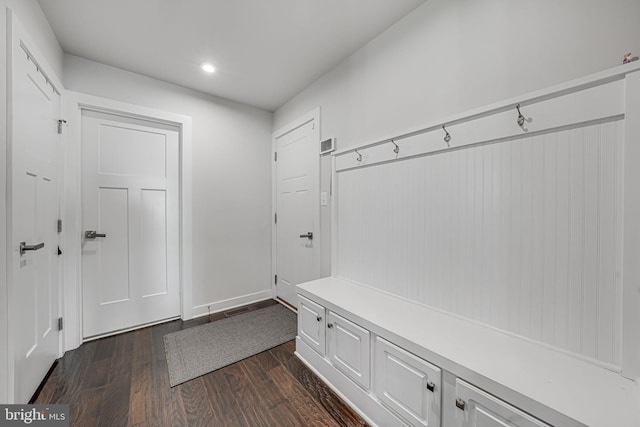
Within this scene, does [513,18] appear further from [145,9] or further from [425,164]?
[145,9]

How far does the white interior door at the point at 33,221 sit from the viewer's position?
129 cm

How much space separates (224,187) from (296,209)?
0.90 m

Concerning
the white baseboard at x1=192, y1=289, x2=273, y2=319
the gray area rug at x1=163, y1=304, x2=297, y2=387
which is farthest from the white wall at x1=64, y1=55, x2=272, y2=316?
the gray area rug at x1=163, y1=304, x2=297, y2=387

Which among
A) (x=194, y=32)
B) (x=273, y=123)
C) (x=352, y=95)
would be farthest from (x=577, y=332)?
(x=273, y=123)

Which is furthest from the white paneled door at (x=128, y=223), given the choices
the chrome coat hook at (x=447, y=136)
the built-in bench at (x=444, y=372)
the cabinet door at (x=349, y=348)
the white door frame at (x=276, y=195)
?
the chrome coat hook at (x=447, y=136)

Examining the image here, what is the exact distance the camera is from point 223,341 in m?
2.18

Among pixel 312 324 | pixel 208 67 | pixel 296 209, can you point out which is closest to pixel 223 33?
pixel 208 67

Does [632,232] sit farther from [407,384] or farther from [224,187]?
[224,187]

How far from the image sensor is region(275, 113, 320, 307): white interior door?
251cm

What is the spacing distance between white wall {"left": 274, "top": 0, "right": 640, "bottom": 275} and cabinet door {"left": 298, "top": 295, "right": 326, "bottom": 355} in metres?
1.35

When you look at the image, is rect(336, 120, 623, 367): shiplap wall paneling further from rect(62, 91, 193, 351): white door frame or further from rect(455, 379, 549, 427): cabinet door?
rect(62, 91, 193, 351): white door frame

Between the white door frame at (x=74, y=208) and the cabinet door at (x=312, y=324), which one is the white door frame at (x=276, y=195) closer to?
the cabinet door at (x=312, y=324)

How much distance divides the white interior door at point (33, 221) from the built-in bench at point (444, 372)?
66.0 inches

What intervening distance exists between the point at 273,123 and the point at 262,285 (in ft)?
7.05
